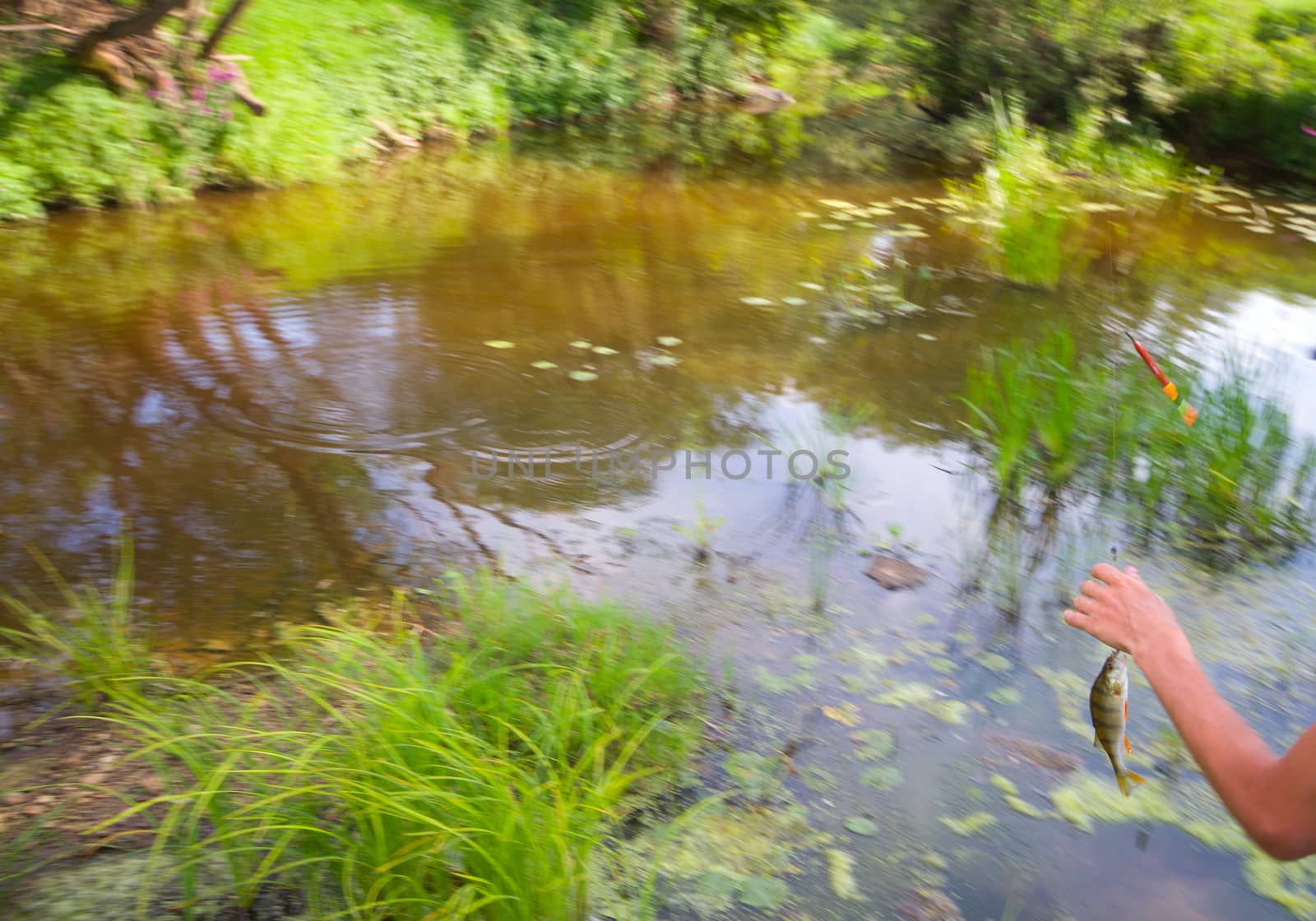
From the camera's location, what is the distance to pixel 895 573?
3650 mm

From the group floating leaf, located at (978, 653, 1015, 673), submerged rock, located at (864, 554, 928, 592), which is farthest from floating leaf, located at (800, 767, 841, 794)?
submerged rock, located at (864, 554, 928, 592)

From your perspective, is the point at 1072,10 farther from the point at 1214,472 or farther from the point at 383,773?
the point at 383,773

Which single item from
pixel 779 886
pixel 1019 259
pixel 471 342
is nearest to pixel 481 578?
pixel 779 886

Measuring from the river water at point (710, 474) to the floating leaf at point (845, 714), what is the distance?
2cm

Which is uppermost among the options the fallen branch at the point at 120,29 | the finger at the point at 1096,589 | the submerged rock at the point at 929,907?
the finger at the point at 1096,589

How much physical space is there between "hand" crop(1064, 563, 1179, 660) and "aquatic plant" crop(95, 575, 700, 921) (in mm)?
1075

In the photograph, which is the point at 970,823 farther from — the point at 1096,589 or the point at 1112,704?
the point at 1096,589

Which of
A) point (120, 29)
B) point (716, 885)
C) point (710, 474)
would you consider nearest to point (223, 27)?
point (120, 29)

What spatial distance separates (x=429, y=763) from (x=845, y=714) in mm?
1321

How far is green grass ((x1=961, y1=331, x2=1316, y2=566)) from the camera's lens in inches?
152

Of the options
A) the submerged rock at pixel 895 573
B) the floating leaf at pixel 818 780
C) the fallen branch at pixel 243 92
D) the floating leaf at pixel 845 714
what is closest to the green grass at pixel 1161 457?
the submerged rock at pixel 895 573

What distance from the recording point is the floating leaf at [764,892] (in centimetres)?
229

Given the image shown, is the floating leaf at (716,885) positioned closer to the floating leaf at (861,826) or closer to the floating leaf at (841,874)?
the floating leaf at (841,874)

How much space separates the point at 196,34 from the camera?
323 inches
